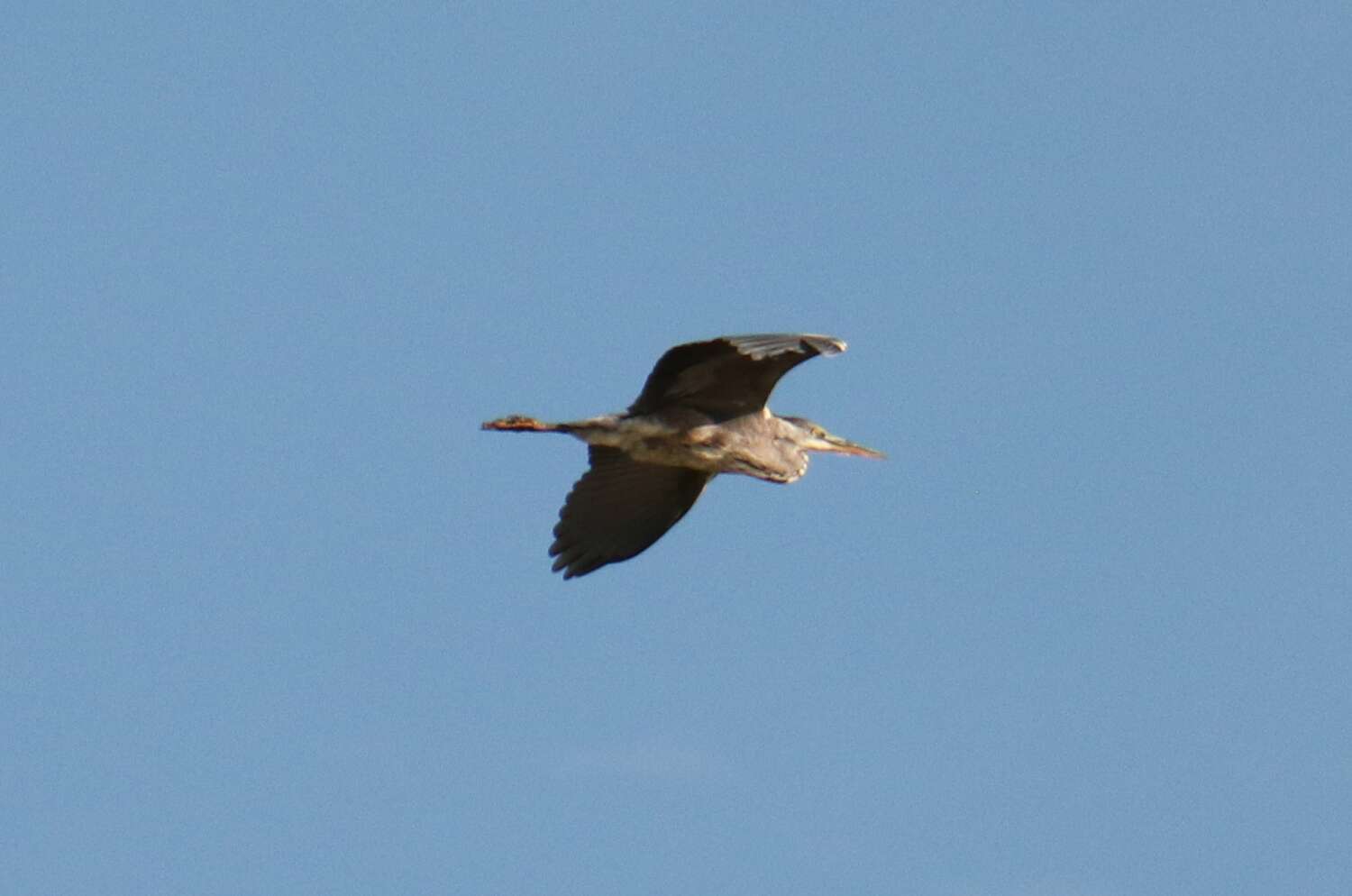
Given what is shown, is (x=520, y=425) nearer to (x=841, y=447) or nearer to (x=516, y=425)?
(x=516, y=425)

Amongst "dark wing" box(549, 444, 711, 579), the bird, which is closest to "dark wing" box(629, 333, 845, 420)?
the bird

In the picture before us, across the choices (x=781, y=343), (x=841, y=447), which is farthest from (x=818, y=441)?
(x=781, y=343)

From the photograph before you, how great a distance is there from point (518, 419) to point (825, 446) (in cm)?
294

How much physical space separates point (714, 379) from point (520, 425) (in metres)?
1.48

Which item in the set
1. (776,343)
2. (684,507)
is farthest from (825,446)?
(776,343)

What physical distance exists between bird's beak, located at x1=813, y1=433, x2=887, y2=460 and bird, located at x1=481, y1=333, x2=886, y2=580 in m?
0.01

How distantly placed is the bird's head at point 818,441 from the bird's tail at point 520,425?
188 cm

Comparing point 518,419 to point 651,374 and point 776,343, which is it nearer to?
point 651,374

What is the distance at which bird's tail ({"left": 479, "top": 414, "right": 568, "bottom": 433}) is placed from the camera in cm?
1739

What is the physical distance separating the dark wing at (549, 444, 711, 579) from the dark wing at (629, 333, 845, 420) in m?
1.23

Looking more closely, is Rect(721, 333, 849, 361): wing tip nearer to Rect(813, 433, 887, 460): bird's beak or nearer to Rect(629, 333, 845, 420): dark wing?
Rect(629, 333, 845, 420): dark wing

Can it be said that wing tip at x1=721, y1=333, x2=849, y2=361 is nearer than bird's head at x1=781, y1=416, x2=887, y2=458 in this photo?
Yes

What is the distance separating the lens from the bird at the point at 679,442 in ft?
54.9

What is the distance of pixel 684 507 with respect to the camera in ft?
61.4
